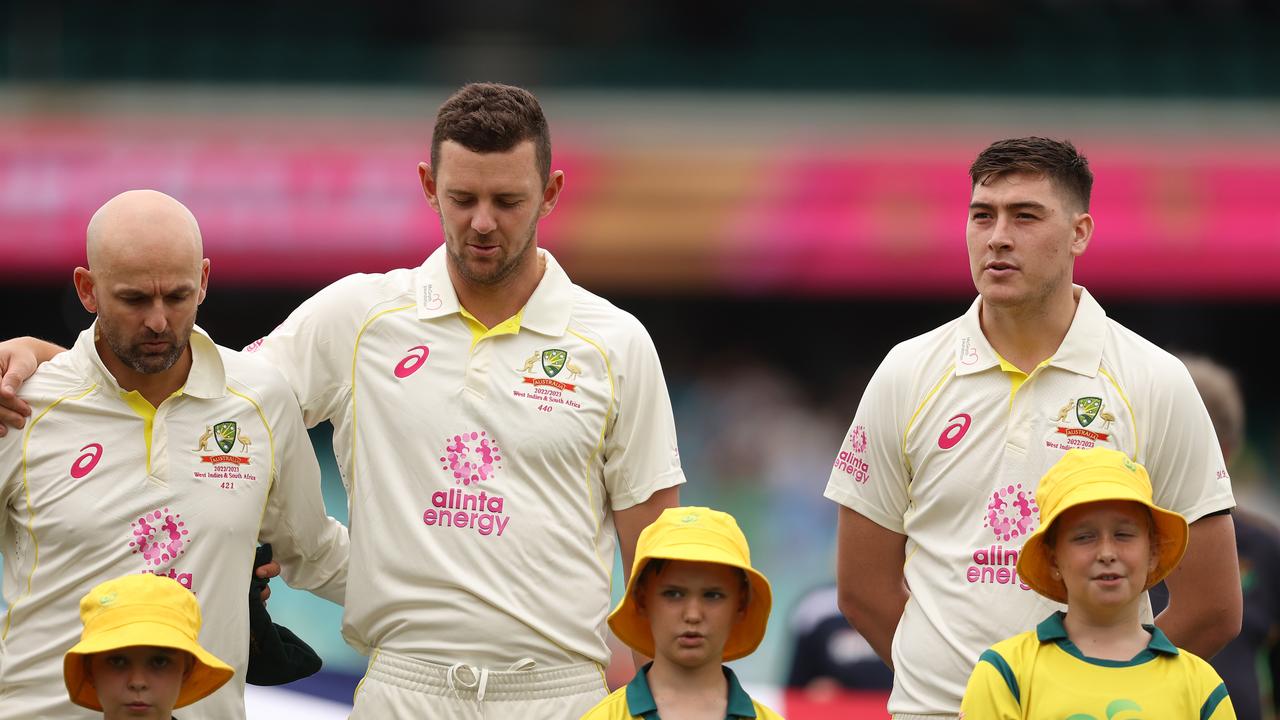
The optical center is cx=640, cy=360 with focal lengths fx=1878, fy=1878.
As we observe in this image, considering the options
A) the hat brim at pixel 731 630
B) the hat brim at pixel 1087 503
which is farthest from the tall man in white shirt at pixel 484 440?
the hat brim at pixel 1087 503

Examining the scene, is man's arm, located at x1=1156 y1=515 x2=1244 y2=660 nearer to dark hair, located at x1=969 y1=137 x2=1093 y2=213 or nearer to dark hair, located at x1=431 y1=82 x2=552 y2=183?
dark hair, located at x1=969 y1=137 x2=1093 y2=213

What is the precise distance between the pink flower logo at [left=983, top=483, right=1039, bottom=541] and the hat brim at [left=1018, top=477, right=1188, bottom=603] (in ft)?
0.24

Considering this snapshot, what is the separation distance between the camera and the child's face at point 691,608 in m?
3.78

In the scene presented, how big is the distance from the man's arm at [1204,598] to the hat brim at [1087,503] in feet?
0.41

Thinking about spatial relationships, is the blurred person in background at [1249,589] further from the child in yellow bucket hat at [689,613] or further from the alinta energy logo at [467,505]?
the alinta energy logo at [467,505]

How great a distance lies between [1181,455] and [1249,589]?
1.84 m

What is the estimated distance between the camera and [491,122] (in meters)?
3.96

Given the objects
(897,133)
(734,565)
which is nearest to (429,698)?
(734,565)

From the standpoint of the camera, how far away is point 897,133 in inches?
583

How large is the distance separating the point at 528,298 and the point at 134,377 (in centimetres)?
86

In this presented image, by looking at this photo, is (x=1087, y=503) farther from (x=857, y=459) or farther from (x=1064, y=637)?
(x=857, y=459)

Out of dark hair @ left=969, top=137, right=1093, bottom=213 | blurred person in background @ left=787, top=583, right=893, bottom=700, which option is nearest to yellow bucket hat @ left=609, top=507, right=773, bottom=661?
dark hair @ left=969, top=137, right=1093, bottom=213

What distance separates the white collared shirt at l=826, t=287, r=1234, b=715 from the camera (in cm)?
389

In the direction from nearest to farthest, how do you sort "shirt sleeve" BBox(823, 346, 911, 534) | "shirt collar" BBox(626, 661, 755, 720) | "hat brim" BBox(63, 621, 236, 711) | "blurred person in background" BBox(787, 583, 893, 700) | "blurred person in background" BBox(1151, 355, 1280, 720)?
"hat brim" BBox(63, 621, 236, 711)
"shirt collar" BBox(626, 661, 755, 720)
"shirt sleeve" BBox(823, 346, 911, 534)
"blurred person in background" BBox(1151, 355, 1280, 720)
"blurred person in background" BBox(787, 583, 893, 700)
